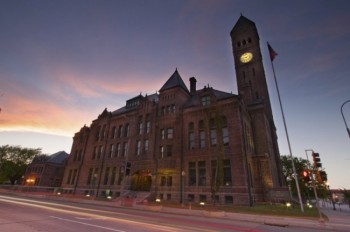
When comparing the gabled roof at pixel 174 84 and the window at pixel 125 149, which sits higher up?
the gabled roof at pixel 174 84

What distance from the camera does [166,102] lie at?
39.0 metres

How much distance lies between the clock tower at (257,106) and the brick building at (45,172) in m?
67.1

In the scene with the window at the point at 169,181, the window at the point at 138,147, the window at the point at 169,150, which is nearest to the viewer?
the window at the point at 169,181

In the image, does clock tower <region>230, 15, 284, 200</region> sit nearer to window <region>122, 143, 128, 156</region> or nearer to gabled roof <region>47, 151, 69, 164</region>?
window <region>122, 143, 128, 156</region>

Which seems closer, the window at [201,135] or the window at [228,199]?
the window at [228,199]

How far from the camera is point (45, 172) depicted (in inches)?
2702

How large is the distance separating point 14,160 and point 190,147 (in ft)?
264

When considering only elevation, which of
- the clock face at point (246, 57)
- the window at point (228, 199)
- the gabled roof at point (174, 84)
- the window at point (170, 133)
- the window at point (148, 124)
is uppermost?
the clock face at point (246, 57)

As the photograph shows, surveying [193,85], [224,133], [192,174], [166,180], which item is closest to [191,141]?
[192,174]

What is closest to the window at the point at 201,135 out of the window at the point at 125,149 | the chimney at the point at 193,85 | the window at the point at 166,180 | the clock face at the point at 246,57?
the window at the point at 166,180

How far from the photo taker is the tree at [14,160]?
2980 inches

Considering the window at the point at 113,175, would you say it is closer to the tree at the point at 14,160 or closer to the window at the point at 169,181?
the window at the point at 169,181

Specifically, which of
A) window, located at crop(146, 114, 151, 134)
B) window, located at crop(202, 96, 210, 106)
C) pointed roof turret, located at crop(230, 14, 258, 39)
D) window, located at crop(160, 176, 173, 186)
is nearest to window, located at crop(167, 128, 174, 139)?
window, located at crop(146, 114, 151, 134)

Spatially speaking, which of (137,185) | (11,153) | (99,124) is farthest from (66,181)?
(11,153)
